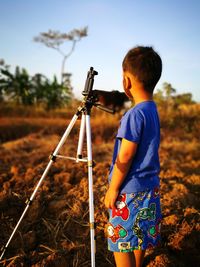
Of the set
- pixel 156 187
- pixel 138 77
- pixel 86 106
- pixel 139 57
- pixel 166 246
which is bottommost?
pixel 166 246

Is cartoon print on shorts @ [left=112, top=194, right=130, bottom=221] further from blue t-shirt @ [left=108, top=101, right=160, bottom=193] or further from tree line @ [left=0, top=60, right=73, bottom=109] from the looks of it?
tree line @ [left=0, top=60, right=73, bottom=109]

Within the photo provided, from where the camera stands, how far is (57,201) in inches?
134

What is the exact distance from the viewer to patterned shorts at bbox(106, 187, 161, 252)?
68.0 inches

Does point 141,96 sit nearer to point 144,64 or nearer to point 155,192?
point 144,64

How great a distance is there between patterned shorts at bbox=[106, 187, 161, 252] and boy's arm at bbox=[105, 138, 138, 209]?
7 cm

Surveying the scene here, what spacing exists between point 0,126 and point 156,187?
815 centimetres

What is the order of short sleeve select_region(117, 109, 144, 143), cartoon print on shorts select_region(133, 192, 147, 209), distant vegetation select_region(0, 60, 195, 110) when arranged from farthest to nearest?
distant vegetation select_region(0, 60, 195, 110), cartoon print on shorts select_region(133, 192, 147, 209), short sleeve select_region(117, 109, 144, 143)

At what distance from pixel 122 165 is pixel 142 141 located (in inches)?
6.9

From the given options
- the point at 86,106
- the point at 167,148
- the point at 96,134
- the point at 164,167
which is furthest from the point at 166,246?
the point at 96,134

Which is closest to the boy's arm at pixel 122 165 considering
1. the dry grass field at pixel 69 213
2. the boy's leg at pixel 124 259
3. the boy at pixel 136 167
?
the boy at pixel 136 167

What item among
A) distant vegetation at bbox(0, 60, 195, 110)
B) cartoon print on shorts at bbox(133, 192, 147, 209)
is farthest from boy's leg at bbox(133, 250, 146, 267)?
distant vegetation at bbox(0, 60, 195, 110)

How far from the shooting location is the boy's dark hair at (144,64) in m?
1.63

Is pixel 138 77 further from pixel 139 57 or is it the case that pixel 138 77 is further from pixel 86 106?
pixel 86 106

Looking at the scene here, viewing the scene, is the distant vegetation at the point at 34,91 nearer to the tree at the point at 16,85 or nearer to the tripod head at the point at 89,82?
the tree at the point at 16,85
